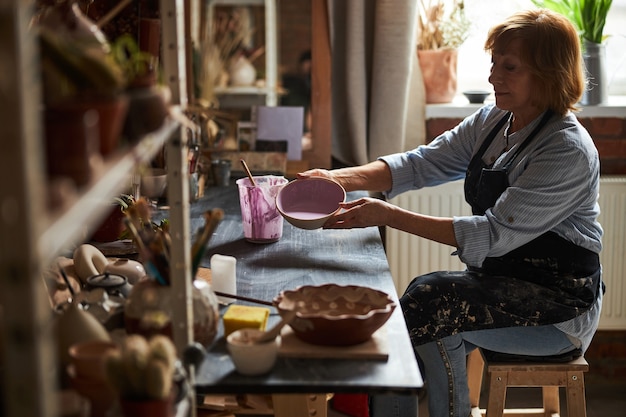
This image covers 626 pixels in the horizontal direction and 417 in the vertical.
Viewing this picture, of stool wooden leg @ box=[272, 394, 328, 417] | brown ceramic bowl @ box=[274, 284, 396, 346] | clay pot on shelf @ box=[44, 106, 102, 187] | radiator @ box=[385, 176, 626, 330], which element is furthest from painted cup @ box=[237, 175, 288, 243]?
clay pot on shelf @ box=[44, 106, 102, 187]

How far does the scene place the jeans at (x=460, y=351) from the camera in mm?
2375

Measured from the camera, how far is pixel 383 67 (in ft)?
10.8

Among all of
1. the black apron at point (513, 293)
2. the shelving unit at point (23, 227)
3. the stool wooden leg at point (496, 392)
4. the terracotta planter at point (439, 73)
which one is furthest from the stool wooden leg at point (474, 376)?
the shelving unit at point (23, 227)

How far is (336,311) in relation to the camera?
5.90 feet

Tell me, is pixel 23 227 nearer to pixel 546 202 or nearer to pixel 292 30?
pixel 546 202

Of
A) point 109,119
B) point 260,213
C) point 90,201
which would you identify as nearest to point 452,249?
point 260,213

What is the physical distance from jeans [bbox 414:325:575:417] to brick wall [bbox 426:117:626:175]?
1233mm

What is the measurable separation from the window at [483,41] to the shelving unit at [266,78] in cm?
82

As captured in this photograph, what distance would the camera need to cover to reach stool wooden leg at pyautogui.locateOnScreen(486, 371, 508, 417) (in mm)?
2406

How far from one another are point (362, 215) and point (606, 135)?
1.53m

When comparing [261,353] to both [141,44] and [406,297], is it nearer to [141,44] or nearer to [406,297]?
[406,297]

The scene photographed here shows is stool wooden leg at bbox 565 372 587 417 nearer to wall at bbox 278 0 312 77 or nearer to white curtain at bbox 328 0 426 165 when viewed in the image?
white curtain at bbox 328 0 426 165

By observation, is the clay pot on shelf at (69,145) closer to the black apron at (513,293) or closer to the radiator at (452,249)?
the black apron at (513,293)

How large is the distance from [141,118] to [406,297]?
1.35m
